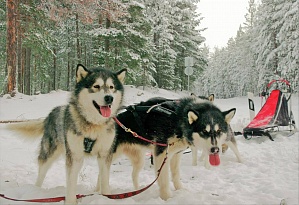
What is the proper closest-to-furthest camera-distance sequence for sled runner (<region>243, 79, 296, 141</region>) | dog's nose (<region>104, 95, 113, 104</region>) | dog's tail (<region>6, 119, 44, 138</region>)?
dog's nose (<region>104, 95, 113, 104</region>), dog's tail (<region>6, 119, 44, 138</region>), sled runner (<region>243, 79, 296, 141</region>)

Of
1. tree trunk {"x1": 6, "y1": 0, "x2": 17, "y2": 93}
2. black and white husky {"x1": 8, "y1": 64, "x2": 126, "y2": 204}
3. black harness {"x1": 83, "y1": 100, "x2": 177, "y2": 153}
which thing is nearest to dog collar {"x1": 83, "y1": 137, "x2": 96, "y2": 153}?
black and white husky {"x1": 8, "y1": 64, "x2": 126, "y2": 204}

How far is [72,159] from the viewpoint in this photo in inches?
124

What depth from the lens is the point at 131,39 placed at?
1803 cm

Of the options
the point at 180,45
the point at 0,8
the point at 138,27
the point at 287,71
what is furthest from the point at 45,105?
the point at 287,71

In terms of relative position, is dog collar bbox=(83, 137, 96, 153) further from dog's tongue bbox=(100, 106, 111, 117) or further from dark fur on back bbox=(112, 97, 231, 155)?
dark fur on back bbox=(112, 97, 231, 155)

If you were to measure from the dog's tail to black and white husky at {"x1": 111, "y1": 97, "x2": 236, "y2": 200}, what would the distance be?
129 cm

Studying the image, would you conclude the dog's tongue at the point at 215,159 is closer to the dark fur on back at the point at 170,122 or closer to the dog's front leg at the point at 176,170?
the dark fur on back at the point at 170,122

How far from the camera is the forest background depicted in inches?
512

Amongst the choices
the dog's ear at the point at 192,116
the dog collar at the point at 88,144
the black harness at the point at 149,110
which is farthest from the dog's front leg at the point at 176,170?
the dog collar at the point at 88,144

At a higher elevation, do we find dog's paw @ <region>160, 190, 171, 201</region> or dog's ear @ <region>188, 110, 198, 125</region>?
dog's ear @ <region>188, 110, 198, 125</region>

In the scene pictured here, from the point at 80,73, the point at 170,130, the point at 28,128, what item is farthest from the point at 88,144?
the point at 28,128

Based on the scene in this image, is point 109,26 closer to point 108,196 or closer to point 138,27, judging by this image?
point 138,27

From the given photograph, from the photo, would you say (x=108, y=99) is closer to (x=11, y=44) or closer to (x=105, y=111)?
(x=105, y=111)

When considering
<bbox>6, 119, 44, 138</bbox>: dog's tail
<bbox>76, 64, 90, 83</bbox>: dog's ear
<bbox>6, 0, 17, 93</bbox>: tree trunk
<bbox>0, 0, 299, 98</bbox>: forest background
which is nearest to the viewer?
<bbox>76, 64, 90, 83</bbox>: dog's ear
